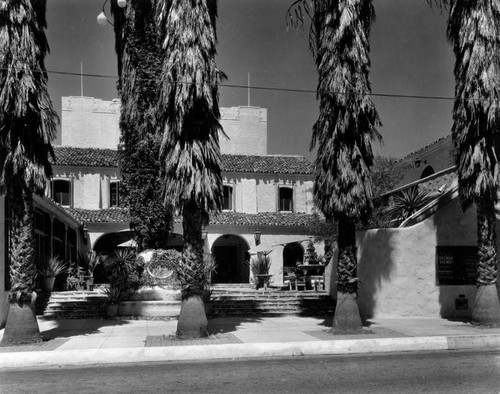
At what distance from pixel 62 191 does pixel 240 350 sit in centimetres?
2327

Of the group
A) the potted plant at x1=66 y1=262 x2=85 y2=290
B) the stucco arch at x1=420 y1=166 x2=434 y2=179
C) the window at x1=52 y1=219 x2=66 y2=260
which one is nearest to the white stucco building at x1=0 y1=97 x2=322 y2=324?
the window at x1=52 y1=219 x2=66 y2=260

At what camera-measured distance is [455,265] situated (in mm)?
17734

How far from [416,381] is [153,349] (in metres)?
5.06

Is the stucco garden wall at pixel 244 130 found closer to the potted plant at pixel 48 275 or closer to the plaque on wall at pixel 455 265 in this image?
the potted plant at pixel 48 275

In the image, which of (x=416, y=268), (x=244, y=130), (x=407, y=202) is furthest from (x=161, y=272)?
(x=244, y=130)

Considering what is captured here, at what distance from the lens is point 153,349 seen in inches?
456

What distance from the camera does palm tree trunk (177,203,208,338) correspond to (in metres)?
13.1

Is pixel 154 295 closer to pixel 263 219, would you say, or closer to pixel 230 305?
pixel 230 305

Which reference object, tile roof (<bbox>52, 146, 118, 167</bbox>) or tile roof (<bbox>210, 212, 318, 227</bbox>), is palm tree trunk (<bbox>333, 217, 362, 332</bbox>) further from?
tile roof (<bbox>52, 146, 118, 167</bbox>)

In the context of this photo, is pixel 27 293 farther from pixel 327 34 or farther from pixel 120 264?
pixel 327 34

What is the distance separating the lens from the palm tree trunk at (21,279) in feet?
40.4

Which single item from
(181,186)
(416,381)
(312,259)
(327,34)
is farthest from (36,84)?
(312,259)

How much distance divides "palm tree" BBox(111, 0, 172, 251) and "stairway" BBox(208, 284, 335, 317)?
399cm

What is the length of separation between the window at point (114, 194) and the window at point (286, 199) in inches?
353
